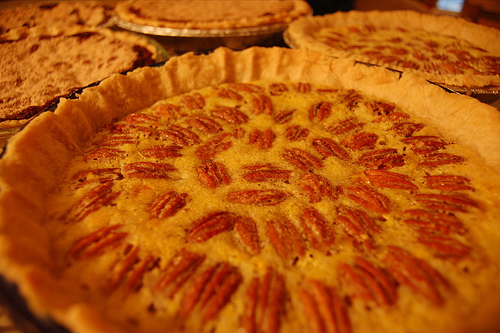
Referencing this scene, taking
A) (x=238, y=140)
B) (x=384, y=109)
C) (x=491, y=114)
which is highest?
(x=491, y=114)

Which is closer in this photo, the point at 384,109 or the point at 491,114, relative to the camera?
the point at 491,114

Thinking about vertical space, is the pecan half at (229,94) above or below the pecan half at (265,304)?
above

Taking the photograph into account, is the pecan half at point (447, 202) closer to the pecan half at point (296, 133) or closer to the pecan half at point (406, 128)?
the pecan half at point (406, 128)

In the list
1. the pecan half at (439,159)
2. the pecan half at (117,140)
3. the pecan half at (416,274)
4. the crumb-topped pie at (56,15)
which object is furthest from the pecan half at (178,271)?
the crumb-topped pie at (56,15)

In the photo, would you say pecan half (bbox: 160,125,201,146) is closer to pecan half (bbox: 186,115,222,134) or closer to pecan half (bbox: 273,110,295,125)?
pecan half (bbox: 186,115,222,134)

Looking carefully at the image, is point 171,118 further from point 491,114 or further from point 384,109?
point 491,114

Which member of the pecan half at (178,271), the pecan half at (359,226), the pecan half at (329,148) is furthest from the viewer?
the pecan half at (329,148)

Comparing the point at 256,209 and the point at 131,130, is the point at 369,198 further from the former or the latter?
the point at 131,130

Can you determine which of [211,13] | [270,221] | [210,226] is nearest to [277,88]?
[270,221]

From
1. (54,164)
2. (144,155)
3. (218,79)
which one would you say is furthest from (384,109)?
(54,164)
